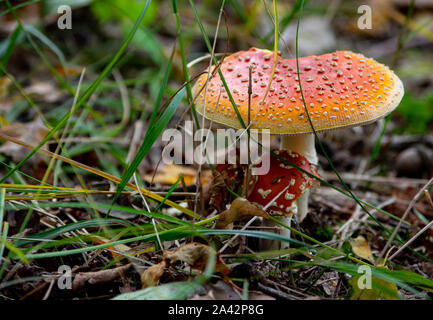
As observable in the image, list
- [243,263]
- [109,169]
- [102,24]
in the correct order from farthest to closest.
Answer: [102,24], [109,169], [243,263]

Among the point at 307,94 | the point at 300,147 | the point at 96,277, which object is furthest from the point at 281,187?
the point at 96,277

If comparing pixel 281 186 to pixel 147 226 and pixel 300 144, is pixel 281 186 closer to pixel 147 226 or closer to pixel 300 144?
pixel 300 144

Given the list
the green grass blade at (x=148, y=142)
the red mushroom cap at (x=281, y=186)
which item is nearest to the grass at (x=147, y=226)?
the green grass blade at (x=148, y=142)

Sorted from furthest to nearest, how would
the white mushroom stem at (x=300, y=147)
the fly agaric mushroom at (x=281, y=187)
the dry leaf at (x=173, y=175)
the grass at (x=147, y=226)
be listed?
the dry leaf at (x=173, y=175) < the white mushroom stem at (x=300, y=147) < the fly agaric mushroom at (x=281, y=187) < the grass at (x=147, y=226)

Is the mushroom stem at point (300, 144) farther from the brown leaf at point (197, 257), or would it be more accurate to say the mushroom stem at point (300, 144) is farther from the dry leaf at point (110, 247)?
the dry leaf at point (110, 247)

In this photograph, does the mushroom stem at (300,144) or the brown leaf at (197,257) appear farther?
the mushroom stem at (300,144)

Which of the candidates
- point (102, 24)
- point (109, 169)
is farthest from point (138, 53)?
point (109, 169)
